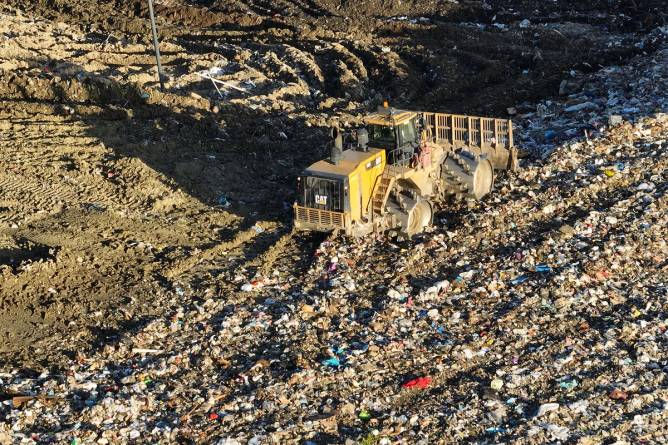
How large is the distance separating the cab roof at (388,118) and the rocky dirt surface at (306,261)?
175 cm

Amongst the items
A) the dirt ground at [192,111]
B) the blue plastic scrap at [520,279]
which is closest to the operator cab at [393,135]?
the dirt ground at [192,111]

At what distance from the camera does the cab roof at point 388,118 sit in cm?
1297

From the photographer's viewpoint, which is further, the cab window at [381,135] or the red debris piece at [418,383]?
the cab window at [381,135]

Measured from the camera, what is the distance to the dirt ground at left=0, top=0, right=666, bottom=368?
39.9 ft

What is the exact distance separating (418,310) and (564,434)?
2.95m

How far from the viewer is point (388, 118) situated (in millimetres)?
13023

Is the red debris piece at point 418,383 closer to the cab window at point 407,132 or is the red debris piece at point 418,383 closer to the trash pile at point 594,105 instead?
the cab window at point 407,132

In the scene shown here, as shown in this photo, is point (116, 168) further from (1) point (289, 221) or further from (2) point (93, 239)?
(1) point (289, 221)

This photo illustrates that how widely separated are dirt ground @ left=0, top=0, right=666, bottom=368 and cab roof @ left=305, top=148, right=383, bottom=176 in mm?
1284

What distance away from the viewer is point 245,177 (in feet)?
50.3

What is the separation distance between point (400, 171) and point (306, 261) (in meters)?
1.91

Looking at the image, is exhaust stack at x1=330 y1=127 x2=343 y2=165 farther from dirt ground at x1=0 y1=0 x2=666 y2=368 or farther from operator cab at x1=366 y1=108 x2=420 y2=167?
dirt ground at x1=0 y1=0 x2=666 y2=368

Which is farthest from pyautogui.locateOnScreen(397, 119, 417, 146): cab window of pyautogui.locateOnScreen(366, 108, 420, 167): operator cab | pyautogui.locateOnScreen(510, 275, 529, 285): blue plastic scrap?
pyautogui.locateOnScreen(510, 275, 529, 285): blue plastic scrap

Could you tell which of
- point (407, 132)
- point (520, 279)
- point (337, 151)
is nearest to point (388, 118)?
point (407, 132)
